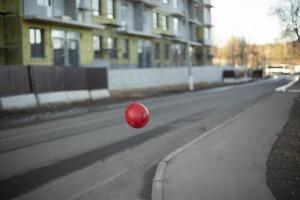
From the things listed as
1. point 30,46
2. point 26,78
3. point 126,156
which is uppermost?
point 30,46

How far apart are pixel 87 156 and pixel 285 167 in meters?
4.23

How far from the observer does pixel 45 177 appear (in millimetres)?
8188

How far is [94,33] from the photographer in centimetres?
3794

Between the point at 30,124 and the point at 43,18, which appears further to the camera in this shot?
the point at 43,18

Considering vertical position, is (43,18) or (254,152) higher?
(43,18)

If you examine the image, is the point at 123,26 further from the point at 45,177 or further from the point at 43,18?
the point at 45,177

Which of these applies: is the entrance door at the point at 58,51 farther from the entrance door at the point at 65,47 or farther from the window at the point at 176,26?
the window at the point at 176,26

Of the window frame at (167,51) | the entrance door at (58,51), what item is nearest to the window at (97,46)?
the entrance door at (58,51)

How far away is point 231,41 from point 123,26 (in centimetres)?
5275

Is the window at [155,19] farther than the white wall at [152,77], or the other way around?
the window at [155,19]

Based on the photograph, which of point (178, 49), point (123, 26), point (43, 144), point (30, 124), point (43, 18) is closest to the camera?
point (43, 144)

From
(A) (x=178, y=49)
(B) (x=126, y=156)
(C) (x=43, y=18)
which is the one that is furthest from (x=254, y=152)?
(A) (x=178, y=49)

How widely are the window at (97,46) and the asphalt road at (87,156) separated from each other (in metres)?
21.7

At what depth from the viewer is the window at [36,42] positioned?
3097cm
